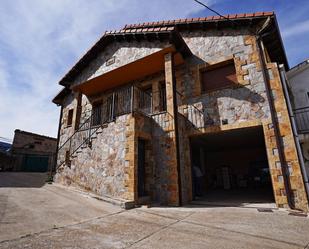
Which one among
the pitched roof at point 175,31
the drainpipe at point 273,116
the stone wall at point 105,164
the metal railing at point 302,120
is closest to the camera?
the drainpipe at point 273,116

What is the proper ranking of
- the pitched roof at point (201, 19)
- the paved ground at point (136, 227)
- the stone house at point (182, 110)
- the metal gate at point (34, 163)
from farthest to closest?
1. the metal gate at point (34, 163)
2. the pitched roof at point (201, 19)
3. the stone house at point (182, 110)
4. the paved ground at point (136, 227)

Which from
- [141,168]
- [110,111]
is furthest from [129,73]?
[141,168]

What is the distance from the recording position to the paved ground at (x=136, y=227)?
3.03m

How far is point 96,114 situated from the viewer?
10.9m

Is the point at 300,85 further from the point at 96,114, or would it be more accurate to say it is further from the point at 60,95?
the point at 60,95

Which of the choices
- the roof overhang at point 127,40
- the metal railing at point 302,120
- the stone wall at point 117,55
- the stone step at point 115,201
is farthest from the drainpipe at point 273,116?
the stone step at point 115,201

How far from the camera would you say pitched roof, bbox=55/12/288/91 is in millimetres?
7379

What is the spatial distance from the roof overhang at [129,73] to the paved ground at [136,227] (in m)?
6.04

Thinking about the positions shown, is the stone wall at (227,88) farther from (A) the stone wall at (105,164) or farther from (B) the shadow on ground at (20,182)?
(B) the shadow on ground at (20,182)

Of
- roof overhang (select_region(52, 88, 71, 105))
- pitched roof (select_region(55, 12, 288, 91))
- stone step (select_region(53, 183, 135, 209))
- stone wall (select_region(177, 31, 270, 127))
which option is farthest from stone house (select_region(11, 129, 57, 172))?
stone wall (select_region(177, 31, 270, 127))

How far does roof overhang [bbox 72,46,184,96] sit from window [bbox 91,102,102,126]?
760mm

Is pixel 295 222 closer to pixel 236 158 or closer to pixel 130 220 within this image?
pixel 130 220

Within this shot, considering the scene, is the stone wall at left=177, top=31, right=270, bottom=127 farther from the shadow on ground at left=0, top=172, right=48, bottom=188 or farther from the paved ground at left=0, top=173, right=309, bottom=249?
the shadow on ground at left=0, top=172, right=48, bottom=188

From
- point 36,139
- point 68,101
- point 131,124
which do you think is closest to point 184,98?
point 131,124
